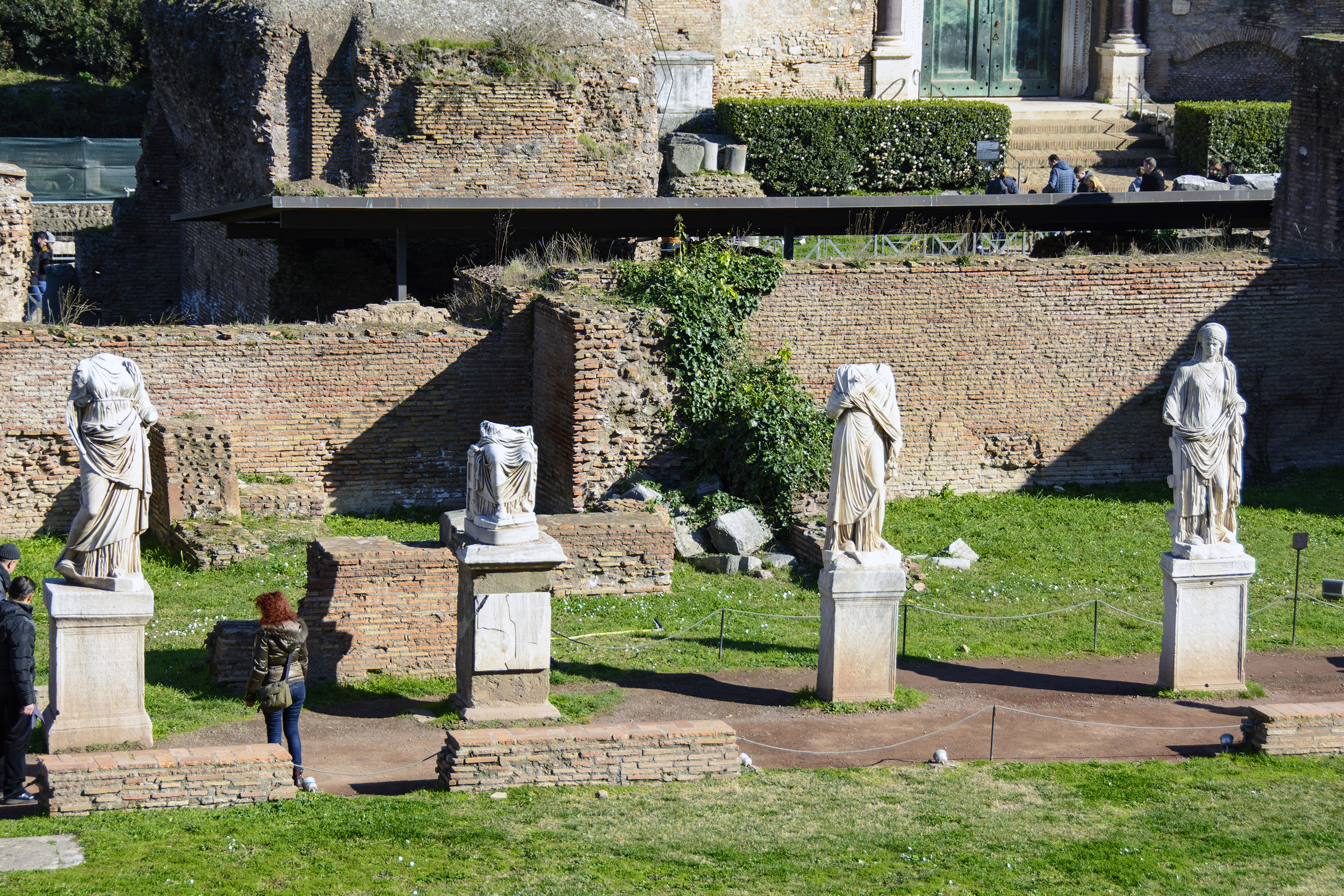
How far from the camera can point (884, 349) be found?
18.2 m

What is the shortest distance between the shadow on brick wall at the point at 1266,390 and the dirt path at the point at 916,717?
18.0ft

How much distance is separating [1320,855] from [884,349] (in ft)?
31.3

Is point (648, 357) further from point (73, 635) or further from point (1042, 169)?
point (1042, 169)

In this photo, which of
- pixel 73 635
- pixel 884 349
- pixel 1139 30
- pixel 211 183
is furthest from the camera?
pixel 1139 30

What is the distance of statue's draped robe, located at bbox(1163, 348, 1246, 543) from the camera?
12484mm

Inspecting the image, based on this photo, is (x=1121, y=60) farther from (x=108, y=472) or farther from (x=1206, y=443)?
(x=108, y=472)

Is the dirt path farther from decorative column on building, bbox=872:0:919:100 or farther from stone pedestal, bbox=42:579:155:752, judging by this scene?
decorative column on building, bbox=872:0:919:100

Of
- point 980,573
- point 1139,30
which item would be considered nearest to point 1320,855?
point 980,573

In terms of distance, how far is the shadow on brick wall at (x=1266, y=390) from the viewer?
19.0 metres

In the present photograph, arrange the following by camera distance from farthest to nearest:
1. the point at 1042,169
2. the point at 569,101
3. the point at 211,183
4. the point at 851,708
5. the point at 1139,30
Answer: the point at 1139,30 < the point at 1042,169 < the point at 211,183 < the point at 569,101 < the point at 851,708

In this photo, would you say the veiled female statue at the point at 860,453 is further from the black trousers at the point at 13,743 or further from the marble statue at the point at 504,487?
the black trousers at the point at 13,743

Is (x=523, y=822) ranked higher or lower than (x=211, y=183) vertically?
lower

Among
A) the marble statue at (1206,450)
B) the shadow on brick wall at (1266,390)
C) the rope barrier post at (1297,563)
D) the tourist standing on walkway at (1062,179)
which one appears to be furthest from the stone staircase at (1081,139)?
the marble statue at (1206,450)

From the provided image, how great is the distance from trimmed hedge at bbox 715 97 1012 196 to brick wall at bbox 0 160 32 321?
463 inches
